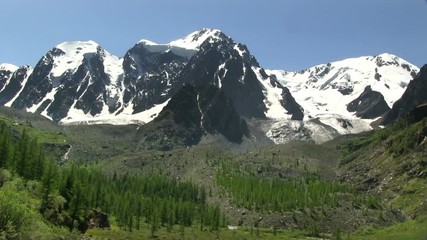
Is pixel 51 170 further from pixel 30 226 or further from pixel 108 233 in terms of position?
pixel 30 226

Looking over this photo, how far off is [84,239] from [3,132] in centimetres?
6873

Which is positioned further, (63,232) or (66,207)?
(66,207)

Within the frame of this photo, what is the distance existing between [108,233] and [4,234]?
310ft

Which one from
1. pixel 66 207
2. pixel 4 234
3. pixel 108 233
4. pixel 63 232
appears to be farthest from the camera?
pixel 108 233

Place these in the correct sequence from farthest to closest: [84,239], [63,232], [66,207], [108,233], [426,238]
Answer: [108,233], [66,207], [84,239], [63,232], [426,238]

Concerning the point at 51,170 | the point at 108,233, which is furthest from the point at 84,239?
the point at 108,233

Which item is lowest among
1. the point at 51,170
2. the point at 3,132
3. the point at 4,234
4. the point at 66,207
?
the point at 4,234

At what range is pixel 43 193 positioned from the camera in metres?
148

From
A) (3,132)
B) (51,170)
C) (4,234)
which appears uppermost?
(3,132)

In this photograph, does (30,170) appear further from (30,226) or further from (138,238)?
(30,226)

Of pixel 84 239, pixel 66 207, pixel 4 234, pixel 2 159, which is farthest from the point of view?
pixel 2 159

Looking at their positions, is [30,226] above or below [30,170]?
below

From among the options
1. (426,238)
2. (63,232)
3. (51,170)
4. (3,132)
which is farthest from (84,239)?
(426,238)

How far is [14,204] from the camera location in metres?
97.0
